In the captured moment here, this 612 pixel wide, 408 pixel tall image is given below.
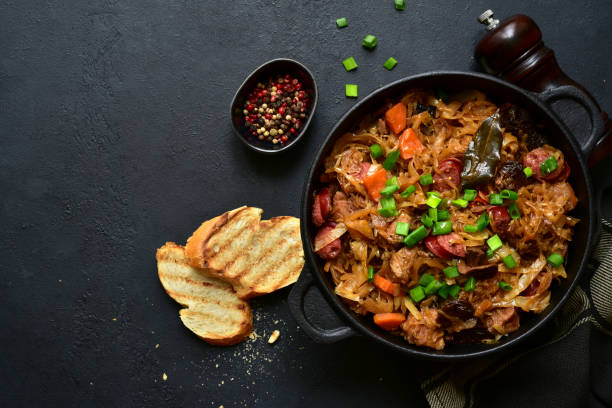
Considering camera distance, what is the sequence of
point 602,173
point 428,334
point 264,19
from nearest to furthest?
point 428,334 → point 602,173 → point 264,19

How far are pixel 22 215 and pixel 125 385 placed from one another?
1665mm

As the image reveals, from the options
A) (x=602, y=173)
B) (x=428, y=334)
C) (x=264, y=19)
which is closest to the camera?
(x=428, y=334)

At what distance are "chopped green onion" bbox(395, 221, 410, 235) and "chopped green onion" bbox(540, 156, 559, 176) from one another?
36.6 inches

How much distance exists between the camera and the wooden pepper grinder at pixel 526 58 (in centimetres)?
349

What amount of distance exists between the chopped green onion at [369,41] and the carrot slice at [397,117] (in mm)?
868

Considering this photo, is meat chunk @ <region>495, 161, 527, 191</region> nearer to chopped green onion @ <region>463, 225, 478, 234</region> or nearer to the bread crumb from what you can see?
chopped green onion @ <region>463, 225, 478, 234</region>

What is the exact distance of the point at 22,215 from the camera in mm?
4172

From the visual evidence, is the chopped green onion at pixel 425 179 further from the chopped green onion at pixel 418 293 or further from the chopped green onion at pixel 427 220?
the chopped green onion at pixel 418 293

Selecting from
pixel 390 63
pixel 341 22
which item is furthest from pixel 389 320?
pixel 341 22

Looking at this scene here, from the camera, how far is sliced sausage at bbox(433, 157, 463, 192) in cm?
320

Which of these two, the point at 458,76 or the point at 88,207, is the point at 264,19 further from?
the point at 88,207

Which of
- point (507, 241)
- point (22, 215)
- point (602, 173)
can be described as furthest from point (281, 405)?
point (602, 173)

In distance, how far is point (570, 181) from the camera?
10.8ft

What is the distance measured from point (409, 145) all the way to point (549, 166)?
2.87ft
